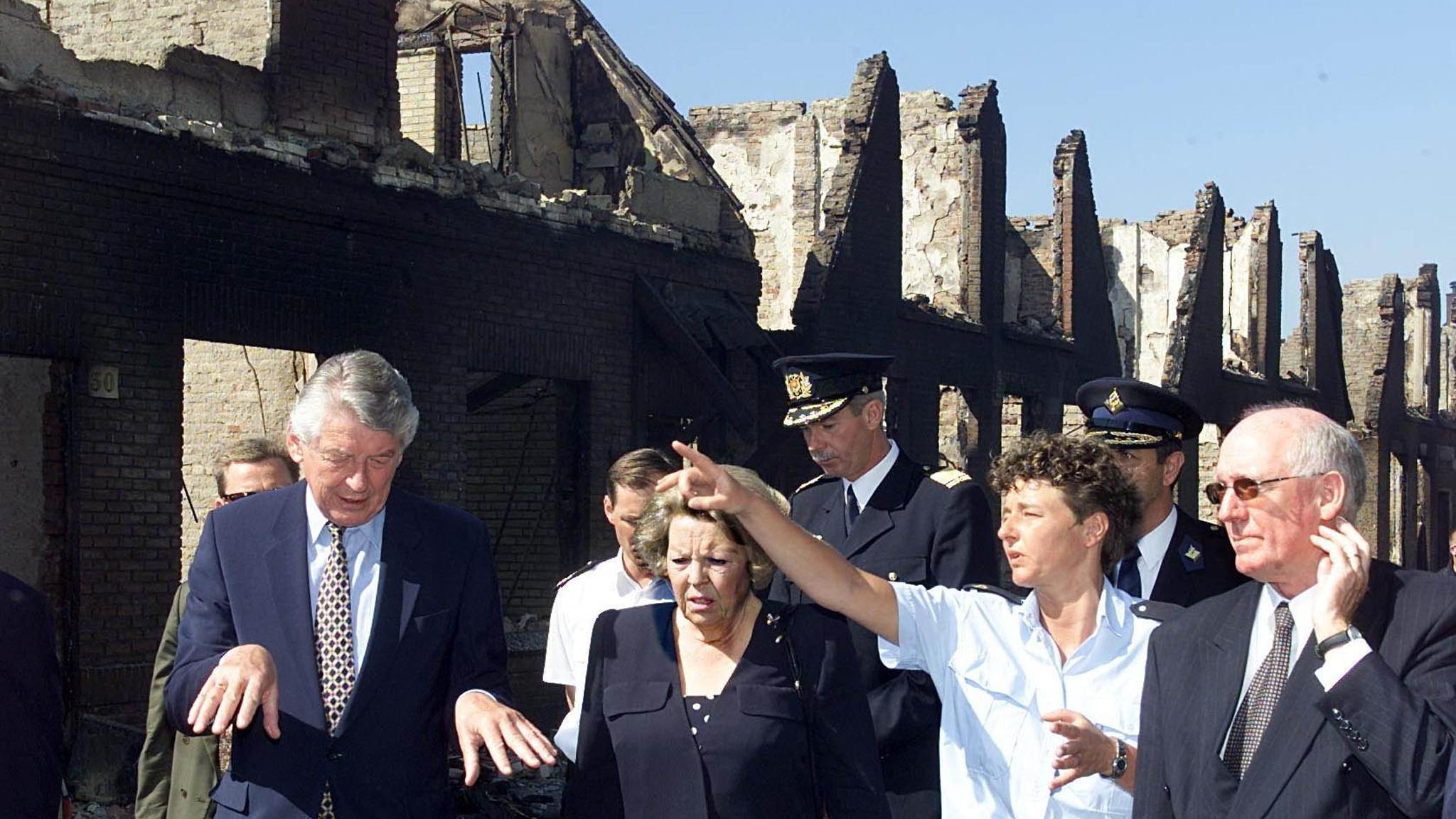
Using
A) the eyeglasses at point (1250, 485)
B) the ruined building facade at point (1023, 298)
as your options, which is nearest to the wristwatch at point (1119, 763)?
the eyeglasses at point (1250, 485)

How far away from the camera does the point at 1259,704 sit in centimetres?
306

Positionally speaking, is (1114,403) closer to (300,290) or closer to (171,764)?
(171,764)

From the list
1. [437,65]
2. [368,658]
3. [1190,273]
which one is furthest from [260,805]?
→ [1190,273]

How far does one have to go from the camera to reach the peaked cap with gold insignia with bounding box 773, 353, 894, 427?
5.05 metres

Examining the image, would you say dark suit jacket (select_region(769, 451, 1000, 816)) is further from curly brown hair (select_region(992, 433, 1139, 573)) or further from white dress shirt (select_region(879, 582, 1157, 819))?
curly brown hair (select_region(992, 433, 1139, 573))

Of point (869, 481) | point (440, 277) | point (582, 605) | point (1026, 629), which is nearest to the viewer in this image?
point (1026, 629)

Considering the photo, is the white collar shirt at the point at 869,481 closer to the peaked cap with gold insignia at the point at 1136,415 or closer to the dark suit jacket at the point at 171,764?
the peaked cap with gold insignia at the point at 1136,415

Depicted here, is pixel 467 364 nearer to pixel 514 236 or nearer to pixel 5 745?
pixel 514 236

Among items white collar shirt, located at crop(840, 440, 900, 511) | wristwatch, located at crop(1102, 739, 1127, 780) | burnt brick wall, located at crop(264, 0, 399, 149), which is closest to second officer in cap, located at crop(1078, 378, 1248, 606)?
white collar shirt, located at crop(840, 440, 900, 511)

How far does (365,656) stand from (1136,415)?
276 cm

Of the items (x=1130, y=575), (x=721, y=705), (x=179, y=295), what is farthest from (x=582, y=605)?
(x=179, y=295)

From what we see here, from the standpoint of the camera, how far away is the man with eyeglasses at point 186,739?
4398 millimetres

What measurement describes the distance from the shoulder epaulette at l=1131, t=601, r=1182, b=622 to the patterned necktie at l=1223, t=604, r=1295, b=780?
1.90 ft

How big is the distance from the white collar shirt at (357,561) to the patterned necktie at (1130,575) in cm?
234
